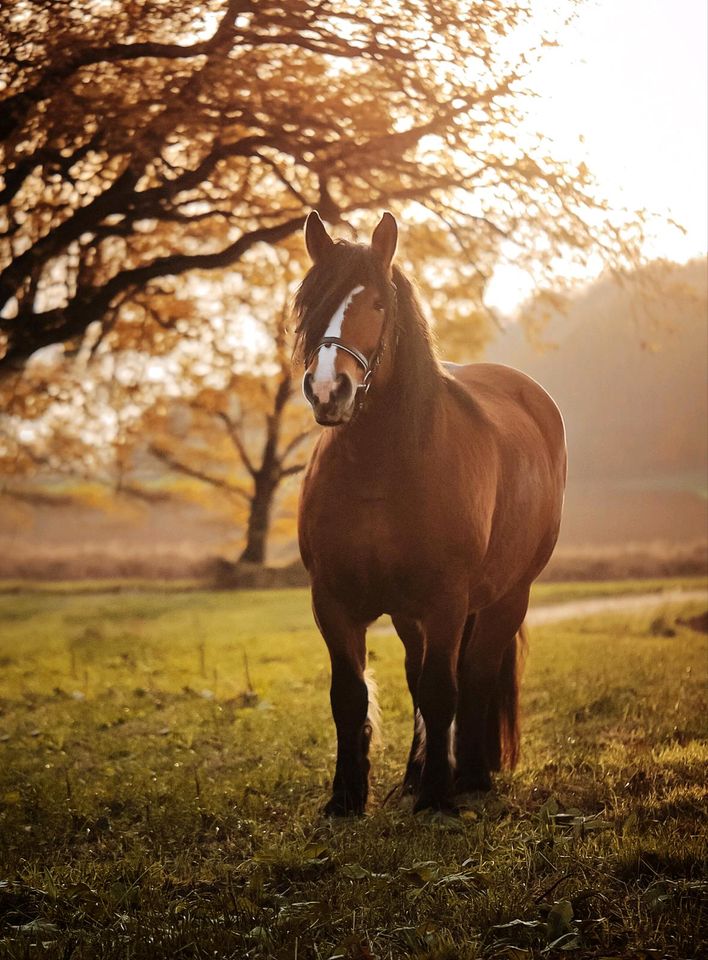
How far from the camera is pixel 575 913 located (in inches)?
121

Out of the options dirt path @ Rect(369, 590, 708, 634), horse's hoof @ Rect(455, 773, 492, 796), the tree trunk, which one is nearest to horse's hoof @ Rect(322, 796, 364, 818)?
horse's hoof @ Rect(455, 773, 492, 796)

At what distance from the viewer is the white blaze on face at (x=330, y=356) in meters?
3.64

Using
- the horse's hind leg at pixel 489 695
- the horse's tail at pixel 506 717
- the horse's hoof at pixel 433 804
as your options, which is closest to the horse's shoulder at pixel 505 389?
the horse's hind leg at pixel 489 695

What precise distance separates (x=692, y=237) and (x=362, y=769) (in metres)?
5.72

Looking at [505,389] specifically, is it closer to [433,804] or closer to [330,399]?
[330,399]

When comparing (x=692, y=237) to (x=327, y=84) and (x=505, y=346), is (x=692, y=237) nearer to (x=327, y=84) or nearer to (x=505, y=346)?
(x=327, y=84)

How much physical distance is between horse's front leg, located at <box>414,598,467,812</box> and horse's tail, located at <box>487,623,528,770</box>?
894 millimetres

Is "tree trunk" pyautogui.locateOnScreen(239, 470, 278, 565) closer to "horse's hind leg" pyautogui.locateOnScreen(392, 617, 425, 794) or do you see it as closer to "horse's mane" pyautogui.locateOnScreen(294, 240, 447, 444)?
"horse's hind leg" pyautogui.locateOnScreen(392, 617, 425, 794)

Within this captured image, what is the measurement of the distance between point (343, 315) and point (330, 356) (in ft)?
0.78

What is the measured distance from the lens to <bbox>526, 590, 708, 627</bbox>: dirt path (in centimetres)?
1355

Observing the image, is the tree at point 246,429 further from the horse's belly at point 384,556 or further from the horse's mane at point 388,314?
the horse's belly at point 384,556

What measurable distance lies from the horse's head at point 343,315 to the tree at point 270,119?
383 cm

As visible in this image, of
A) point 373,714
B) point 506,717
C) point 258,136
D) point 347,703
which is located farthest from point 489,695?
point 258,136

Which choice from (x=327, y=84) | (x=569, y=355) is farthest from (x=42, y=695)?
(x=569, y=355)
